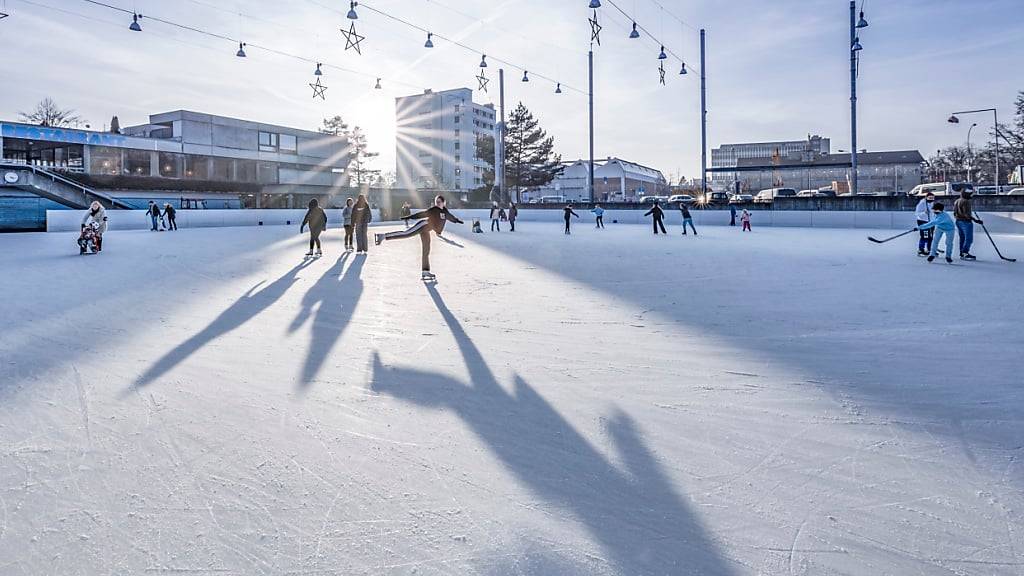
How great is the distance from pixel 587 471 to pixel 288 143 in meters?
58.7

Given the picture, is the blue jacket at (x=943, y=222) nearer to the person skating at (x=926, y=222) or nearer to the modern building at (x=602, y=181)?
the person skating at (x=926, y=222)

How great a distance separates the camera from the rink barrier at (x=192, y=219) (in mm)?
27609

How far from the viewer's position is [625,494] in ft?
8.80

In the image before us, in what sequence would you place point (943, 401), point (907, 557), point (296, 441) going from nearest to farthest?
point (907, 557)
point (296, 441)
point (943, 401)

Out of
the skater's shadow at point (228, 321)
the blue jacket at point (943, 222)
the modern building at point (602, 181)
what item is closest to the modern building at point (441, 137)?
the modern building at point (602, 181)

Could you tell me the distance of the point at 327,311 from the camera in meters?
7.51

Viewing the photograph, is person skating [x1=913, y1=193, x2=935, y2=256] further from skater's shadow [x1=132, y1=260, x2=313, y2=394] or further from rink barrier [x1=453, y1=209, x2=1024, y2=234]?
skater's shadow [x1=132, y1=260, x2=313, y2=394]

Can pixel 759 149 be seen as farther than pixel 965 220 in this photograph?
Yes

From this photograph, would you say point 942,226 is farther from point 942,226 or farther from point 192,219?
point 192,219

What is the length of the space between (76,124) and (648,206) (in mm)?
49054

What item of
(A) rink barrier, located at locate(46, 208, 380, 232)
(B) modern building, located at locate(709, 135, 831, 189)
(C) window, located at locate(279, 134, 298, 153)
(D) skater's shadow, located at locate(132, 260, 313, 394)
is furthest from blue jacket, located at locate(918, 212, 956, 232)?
(B) modern building, located at locate(709, 135, 831, 189)

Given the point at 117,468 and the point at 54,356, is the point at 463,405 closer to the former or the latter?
the point at 117,468

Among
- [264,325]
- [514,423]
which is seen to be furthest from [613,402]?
[264,325]

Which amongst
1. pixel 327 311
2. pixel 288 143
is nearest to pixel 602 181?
pixel 288 143
